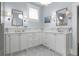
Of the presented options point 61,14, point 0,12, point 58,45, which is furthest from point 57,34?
point 0,12

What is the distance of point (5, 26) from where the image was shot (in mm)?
1217

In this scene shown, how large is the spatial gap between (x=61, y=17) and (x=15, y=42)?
83 cm

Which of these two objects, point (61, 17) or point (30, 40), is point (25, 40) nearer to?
point (30, 40)

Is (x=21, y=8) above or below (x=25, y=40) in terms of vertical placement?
above

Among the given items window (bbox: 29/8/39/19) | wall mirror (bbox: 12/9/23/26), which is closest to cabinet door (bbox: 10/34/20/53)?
wall mirror (bbox: 12/9/23/26)

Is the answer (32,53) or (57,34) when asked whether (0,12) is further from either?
(57,34)

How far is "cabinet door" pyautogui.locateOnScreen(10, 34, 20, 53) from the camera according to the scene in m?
1.23

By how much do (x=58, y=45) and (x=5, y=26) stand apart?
0.89 meters

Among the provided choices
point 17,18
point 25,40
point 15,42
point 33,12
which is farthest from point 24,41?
point 33,12

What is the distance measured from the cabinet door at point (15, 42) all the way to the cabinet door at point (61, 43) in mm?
633

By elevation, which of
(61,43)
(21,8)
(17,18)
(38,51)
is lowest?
(38,51)

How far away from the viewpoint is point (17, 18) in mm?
1243

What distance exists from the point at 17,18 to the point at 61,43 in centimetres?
80

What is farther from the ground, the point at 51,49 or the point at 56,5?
the point at 56,5
